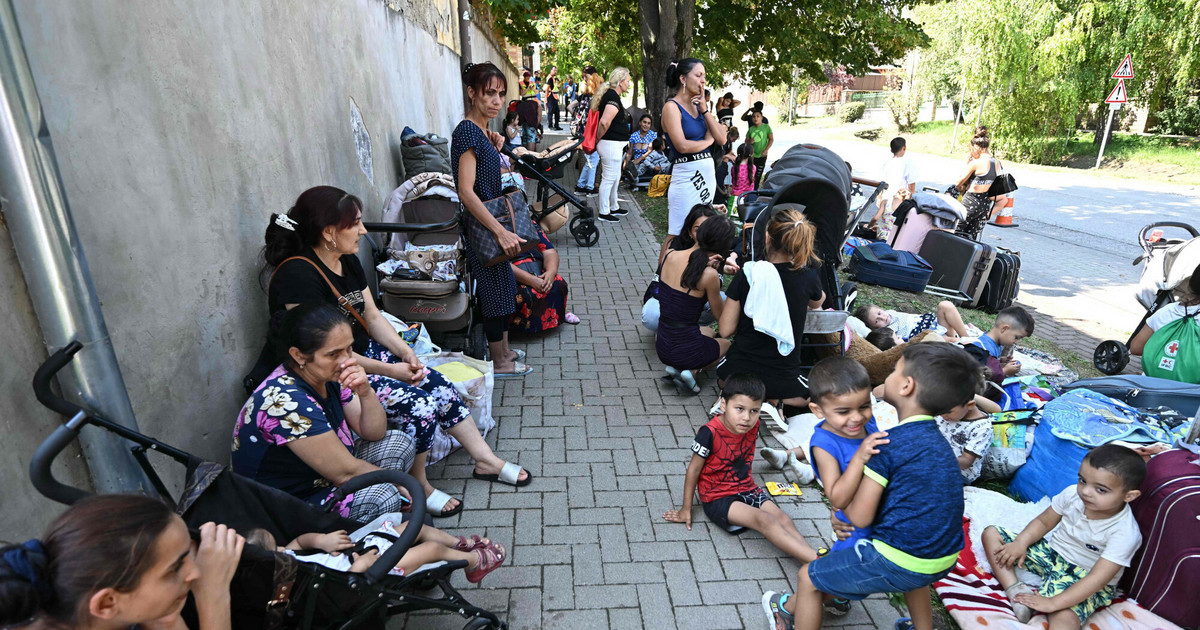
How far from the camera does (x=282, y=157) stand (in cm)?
358

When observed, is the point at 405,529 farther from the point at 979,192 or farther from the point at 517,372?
the point at 979,192

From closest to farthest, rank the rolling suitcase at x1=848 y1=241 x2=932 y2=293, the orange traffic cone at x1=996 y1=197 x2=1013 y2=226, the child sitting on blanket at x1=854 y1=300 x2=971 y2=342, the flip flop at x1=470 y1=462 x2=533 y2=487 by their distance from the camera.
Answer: the flip flop at x1=470 y1=462 x2=533 y2=487 → the child sitting on blanket at x1=854 y1=300 x2=971 y2=342 → the rolling suitcase at x1=848 y1=241 x2=932 y2=293 → the orange traffic cone at x1=996 y1=197 x2=1013 y2=226

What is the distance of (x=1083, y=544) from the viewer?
268cm

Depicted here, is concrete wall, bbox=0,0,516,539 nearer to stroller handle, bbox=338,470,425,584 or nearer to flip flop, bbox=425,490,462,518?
stroller handle, bbox=338,470,425,584

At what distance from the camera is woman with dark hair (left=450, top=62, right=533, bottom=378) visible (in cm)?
425

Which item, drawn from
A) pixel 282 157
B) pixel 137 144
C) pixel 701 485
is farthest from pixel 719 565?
pixel 282 157

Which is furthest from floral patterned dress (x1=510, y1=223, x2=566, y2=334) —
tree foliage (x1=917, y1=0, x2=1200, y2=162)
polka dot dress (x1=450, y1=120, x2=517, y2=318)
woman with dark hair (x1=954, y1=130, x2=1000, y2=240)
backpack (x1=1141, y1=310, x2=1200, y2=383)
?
tree foliage (x1=917, y1=0, x2=1200, y2=162)

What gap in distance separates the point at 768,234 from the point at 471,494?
2331 mm

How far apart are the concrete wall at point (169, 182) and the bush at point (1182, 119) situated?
29.2 meters

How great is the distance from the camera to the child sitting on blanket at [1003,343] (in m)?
4.38

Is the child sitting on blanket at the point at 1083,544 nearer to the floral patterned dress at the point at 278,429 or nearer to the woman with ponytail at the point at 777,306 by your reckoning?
the woman with ponytail at the point at 777,306

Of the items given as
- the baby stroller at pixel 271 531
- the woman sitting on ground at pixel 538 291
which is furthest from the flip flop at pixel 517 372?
the baby stroller at pixel 271 531

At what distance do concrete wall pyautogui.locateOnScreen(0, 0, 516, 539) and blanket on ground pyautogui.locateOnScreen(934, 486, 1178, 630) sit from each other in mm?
3334

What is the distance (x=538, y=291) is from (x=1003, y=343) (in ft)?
11.6
